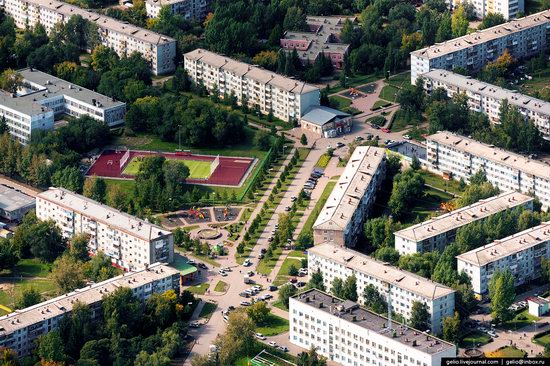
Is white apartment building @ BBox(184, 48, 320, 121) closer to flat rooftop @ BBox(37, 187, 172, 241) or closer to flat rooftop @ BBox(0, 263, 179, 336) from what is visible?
flat rooftop @ BBox(37, 187, 172, 241)

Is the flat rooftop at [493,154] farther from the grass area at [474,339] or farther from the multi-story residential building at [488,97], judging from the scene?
the grass area at [474,339]

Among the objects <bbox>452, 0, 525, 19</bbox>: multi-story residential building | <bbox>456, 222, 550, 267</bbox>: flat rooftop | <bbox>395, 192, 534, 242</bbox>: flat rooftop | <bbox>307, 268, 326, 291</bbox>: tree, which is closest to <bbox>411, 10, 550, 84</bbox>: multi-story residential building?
<bbox>452, 0, 525, 19</bbox>: multi-story residential building

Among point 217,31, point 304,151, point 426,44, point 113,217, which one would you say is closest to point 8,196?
point 113,217

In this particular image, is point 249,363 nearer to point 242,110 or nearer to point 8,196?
point 8,196

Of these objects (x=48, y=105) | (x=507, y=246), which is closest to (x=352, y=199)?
(x=507, y=246)

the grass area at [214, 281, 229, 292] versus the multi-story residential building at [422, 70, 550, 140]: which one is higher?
the multi-story residential building at [422, 70, 550, 140]

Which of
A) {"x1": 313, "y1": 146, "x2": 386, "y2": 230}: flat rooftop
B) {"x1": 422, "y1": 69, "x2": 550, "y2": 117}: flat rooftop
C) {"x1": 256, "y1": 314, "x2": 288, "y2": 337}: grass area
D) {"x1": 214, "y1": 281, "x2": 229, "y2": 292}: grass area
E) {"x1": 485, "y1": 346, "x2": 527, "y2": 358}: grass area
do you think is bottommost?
{"x1": 214, "y1": 281, "x2": 229, "y2": 292}: grass area
